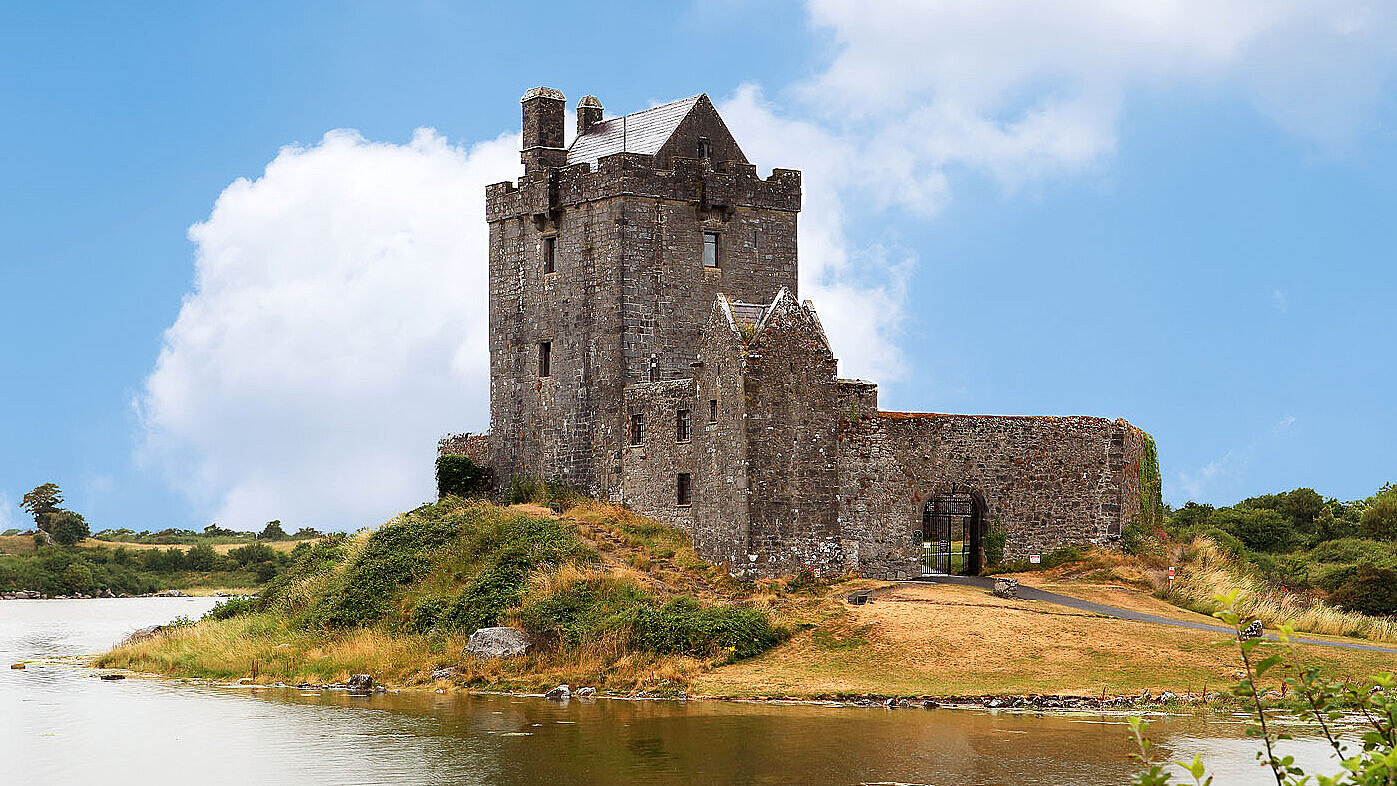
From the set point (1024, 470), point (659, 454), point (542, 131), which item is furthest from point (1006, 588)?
point (542, 131)

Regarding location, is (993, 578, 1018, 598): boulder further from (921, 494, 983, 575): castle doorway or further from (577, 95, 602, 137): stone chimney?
(577, 95, 602, 137): stone chimney

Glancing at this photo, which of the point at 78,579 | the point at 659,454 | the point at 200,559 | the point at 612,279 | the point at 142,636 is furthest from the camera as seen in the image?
the point at 200,559

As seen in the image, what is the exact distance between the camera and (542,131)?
43406 millimetres

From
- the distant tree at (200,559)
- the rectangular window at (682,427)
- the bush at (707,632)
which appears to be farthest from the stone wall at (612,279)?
the distant tree at (200,559)

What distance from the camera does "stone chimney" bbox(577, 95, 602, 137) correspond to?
148 ft

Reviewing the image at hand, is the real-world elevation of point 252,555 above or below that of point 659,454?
below

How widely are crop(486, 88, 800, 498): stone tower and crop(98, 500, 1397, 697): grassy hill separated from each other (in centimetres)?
299

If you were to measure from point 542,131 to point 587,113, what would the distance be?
7.61ft

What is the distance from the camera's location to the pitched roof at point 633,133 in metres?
41.7

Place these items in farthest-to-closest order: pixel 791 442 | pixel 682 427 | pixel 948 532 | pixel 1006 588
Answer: pixel 948 532
pixel 682 427
pixel 1006 588
pixel 791 442

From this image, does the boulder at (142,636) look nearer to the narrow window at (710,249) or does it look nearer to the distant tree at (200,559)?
the narrow window at (710,249)

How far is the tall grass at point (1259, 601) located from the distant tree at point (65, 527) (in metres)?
78.5

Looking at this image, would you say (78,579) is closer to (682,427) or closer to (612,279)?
(612,279)

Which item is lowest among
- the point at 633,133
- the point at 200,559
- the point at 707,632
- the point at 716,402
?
the point at 707,632
